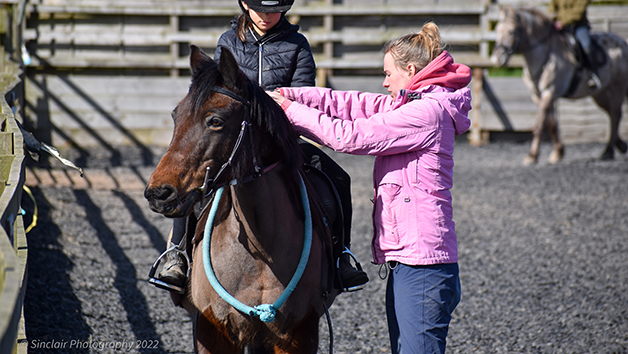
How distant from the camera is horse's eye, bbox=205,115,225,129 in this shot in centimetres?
219

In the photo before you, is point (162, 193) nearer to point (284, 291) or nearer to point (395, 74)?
point (284, 291)

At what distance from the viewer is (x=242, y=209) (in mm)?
2479

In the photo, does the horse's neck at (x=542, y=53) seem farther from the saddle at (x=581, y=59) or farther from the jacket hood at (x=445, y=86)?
the jacket hood at (x=445, y=86)

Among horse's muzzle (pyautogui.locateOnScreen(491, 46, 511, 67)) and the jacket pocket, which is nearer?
the jacket pocket

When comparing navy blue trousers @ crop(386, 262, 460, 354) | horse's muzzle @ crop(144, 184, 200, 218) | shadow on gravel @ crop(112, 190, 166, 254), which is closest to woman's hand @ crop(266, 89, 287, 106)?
horse's muzzle @ crop(144, 184, 200, 218)

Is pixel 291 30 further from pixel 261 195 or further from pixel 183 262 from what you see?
pixel 183 262

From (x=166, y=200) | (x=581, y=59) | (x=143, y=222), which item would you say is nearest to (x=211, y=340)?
(x=166, y=200)

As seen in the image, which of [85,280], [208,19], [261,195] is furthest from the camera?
[208,19]

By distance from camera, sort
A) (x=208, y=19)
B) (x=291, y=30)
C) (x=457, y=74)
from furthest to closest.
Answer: (x=208, y=19) < (x=291, y=30) < (x=457, y=74)

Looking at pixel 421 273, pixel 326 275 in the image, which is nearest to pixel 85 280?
pixel 326 275

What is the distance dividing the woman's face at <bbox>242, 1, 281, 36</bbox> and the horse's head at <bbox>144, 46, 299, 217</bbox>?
29.7 inches

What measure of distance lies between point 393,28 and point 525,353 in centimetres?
860

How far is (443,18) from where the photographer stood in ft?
38.1

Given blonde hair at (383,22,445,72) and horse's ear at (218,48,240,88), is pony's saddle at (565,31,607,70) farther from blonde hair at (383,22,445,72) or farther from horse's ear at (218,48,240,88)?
horse's ear at (218,48,240,88)
